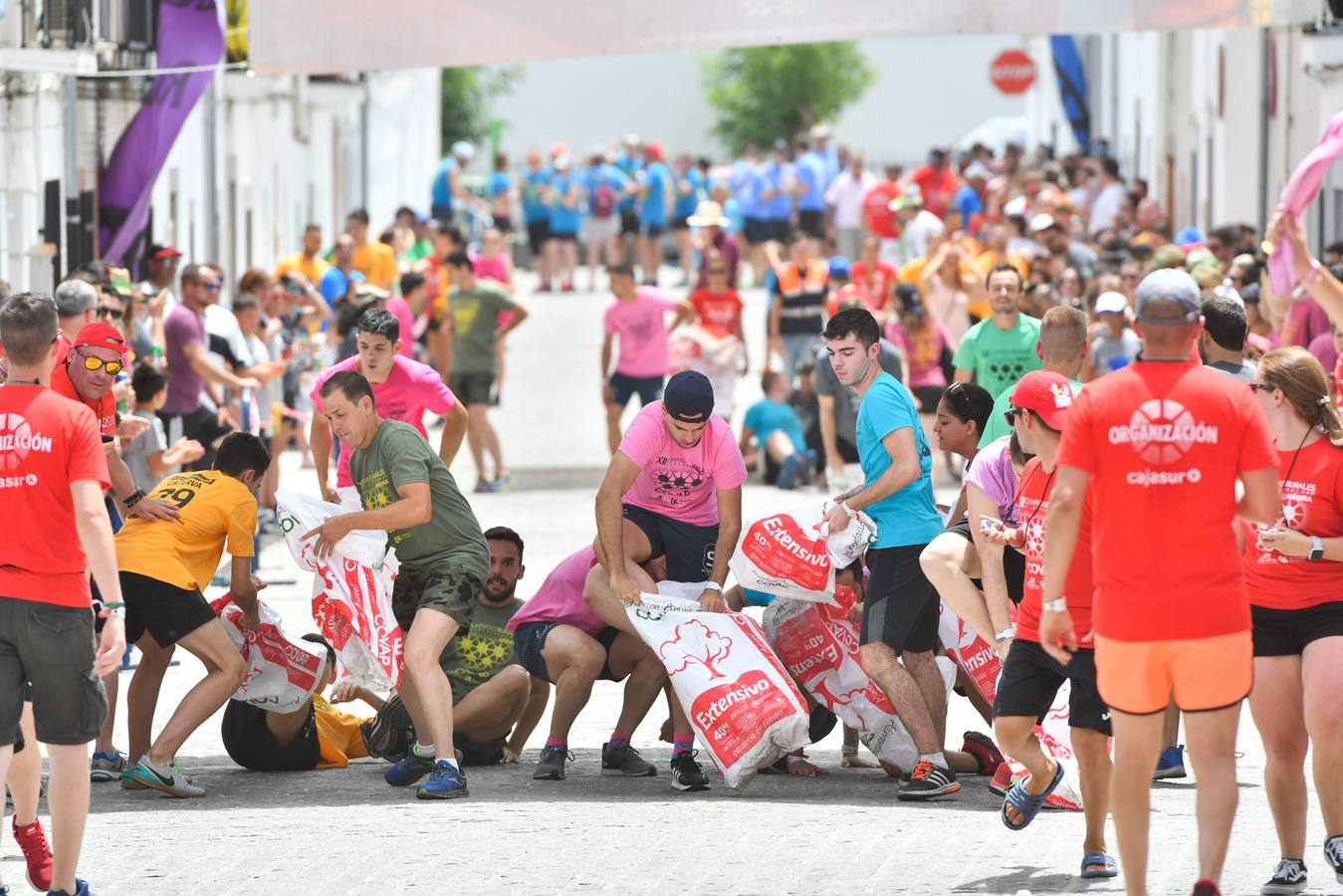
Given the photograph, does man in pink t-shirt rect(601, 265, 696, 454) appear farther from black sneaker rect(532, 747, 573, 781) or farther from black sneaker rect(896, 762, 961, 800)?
black sneaker rect(896, 762, 961, 800)

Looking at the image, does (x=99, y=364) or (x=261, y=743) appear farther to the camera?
(x=261, y=743)

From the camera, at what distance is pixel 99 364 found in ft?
26.6

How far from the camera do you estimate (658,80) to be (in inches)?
2283

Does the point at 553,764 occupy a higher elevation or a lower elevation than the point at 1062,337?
lower

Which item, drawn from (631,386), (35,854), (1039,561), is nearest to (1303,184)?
(1039,561)

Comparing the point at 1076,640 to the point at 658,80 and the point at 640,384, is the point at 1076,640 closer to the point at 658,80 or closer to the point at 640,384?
the point at 640,384

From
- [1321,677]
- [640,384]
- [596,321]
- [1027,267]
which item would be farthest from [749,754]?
[596,321]

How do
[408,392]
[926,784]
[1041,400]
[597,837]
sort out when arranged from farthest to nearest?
[408,392] → [926,784] → [597,837] → [1041,400]

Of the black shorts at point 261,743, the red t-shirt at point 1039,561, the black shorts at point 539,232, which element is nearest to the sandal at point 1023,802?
the red t-shirt at point 1039,561

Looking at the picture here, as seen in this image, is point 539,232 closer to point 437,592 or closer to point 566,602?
point 566,602

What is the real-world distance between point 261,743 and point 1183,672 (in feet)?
14.0

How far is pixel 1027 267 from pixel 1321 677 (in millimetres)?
12213

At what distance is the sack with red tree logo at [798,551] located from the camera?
7.98 m

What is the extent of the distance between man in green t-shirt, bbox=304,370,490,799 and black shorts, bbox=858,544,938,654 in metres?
1.50
